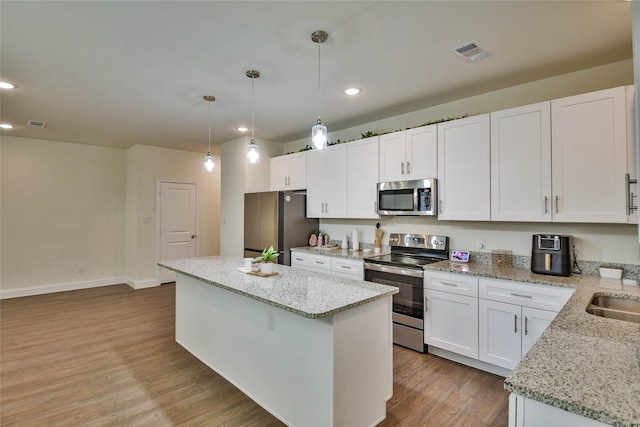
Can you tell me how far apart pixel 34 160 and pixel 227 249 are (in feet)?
11.7

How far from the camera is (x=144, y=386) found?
2625 mm

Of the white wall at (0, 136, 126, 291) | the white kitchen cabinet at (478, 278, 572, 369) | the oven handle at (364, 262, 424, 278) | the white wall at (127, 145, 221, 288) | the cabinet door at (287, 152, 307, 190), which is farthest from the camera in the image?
the white wall at (127, 145, 221, 288)

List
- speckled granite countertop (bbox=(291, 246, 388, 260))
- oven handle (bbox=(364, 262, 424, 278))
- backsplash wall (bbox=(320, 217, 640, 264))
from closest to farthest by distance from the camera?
backsplash wall (bbox=(320, 217, 640, 264)) → oven handle (bbox=(364, 262, 424, 278)) → speckled granite countertop (bbox=(291, 246, 388, 260))

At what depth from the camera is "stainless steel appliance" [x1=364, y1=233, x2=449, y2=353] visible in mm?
Result: 3166

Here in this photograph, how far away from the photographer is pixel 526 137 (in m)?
2.74

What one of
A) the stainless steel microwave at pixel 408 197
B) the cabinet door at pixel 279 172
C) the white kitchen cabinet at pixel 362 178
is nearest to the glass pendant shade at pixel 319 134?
the stainless steel microwave at pixel 408 197

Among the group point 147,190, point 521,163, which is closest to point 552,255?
point 521,163

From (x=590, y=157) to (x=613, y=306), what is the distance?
3.58 feet

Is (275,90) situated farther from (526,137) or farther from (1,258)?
(1,258)

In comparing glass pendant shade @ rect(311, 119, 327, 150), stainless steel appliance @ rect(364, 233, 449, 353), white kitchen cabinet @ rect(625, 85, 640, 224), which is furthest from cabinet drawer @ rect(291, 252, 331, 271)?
white kitchen cabinet @ rect(625, 85, 640, 224)

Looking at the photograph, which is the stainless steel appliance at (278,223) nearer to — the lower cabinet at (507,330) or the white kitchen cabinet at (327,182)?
the white kitchen cabinet at (327,182)

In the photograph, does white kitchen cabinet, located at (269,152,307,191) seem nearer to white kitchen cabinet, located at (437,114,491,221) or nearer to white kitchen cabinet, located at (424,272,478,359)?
white kitchen cabinet, located at (437,114,491,221)

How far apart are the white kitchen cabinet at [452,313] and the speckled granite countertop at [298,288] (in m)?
1.03

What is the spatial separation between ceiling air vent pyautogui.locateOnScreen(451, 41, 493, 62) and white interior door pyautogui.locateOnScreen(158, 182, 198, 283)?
5658mm
